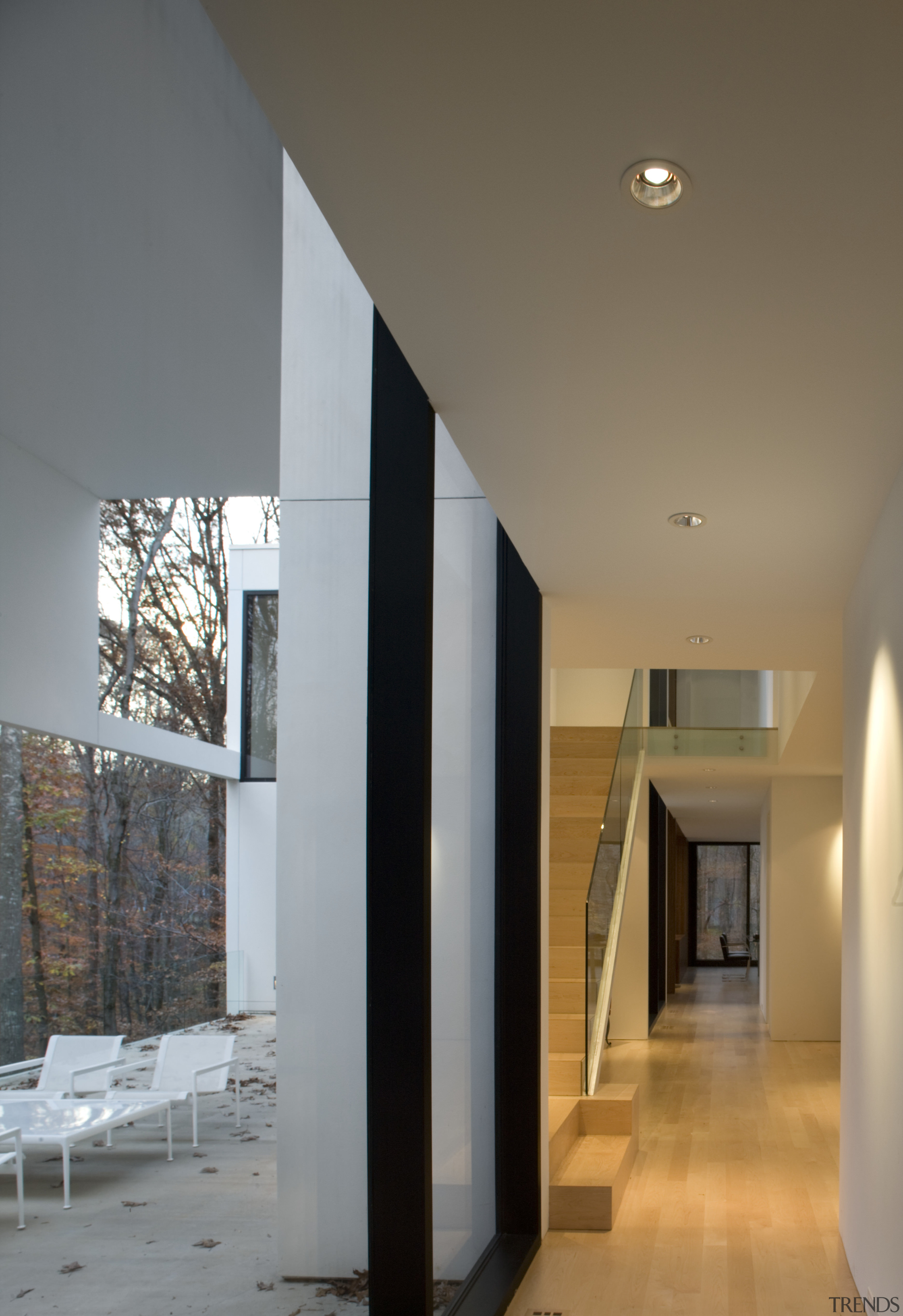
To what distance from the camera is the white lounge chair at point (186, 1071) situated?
1888 mm

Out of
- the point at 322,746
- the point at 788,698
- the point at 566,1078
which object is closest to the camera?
the point at 322,746

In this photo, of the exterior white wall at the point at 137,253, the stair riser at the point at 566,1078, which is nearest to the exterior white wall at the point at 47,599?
the exterior white wall at the point at 137,253

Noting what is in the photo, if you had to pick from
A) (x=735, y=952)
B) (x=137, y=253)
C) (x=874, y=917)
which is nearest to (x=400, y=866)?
(x=137, y=253)

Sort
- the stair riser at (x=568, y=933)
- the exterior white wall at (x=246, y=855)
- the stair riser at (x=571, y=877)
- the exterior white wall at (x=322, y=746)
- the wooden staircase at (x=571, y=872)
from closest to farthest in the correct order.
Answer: the exterior white wall at (x=246, y=855) → the exterior white wall at (x=322, y=746) → the wooden staircase at (x=571, y=872) → the stair riser at (x=568, y=933) → the stair riser at (x=571, y=877)

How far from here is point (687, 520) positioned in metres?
3.99

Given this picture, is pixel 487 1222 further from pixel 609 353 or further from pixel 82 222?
pixel 82 222

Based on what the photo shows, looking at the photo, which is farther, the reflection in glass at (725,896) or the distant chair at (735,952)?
the reflection in glass at (725,896)

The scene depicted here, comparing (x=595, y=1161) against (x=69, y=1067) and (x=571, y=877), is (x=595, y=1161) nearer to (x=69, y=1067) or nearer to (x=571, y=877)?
(x=571, y=877)

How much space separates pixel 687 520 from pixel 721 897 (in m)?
24.6

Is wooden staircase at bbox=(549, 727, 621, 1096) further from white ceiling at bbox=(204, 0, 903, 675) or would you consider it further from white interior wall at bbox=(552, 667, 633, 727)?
white ceiling at bbox=(204, 0, 903, 675)

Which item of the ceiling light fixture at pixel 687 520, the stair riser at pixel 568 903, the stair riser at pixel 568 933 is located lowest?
the stair riser at pixel 568 933

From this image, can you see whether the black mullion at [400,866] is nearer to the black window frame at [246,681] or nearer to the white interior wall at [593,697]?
the black window frame at [246,681]

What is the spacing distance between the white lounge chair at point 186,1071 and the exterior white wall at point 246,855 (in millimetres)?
92

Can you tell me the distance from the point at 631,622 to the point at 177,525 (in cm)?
397
